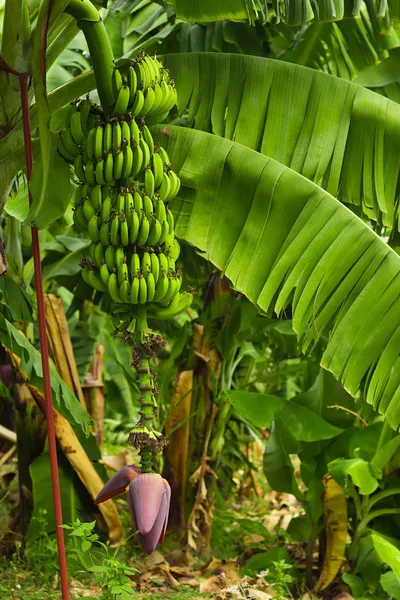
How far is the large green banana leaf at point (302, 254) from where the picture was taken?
7.02 ft

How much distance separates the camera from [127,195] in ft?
6.61

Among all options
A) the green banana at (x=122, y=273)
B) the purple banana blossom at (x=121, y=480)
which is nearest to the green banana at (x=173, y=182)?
the green banana at (x=122, y=273)

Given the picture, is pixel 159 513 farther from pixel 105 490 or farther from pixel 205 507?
pixel 205 507

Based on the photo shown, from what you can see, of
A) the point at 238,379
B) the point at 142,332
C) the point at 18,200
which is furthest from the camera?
the point at 238,379

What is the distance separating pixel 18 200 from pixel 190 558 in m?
1.78

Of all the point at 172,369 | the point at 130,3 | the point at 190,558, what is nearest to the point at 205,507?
the point at 190,558

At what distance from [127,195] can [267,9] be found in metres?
0.70

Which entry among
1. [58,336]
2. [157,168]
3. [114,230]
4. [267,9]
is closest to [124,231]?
[114,230]

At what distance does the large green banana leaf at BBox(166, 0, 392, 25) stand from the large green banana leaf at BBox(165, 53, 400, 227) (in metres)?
0.17

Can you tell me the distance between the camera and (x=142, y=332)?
198cm

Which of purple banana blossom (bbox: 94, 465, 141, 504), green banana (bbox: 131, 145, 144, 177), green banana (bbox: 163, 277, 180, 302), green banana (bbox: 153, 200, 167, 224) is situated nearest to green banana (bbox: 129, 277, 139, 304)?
green banana (bbox: 163, 277, 180, 302)

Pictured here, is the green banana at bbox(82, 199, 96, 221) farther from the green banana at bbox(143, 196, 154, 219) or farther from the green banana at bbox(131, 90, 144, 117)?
the green banana at bbox(131, 90, 144, 117)

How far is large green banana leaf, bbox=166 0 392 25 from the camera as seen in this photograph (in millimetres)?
2072

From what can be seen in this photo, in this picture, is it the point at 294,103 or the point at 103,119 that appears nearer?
the point at 103,119
